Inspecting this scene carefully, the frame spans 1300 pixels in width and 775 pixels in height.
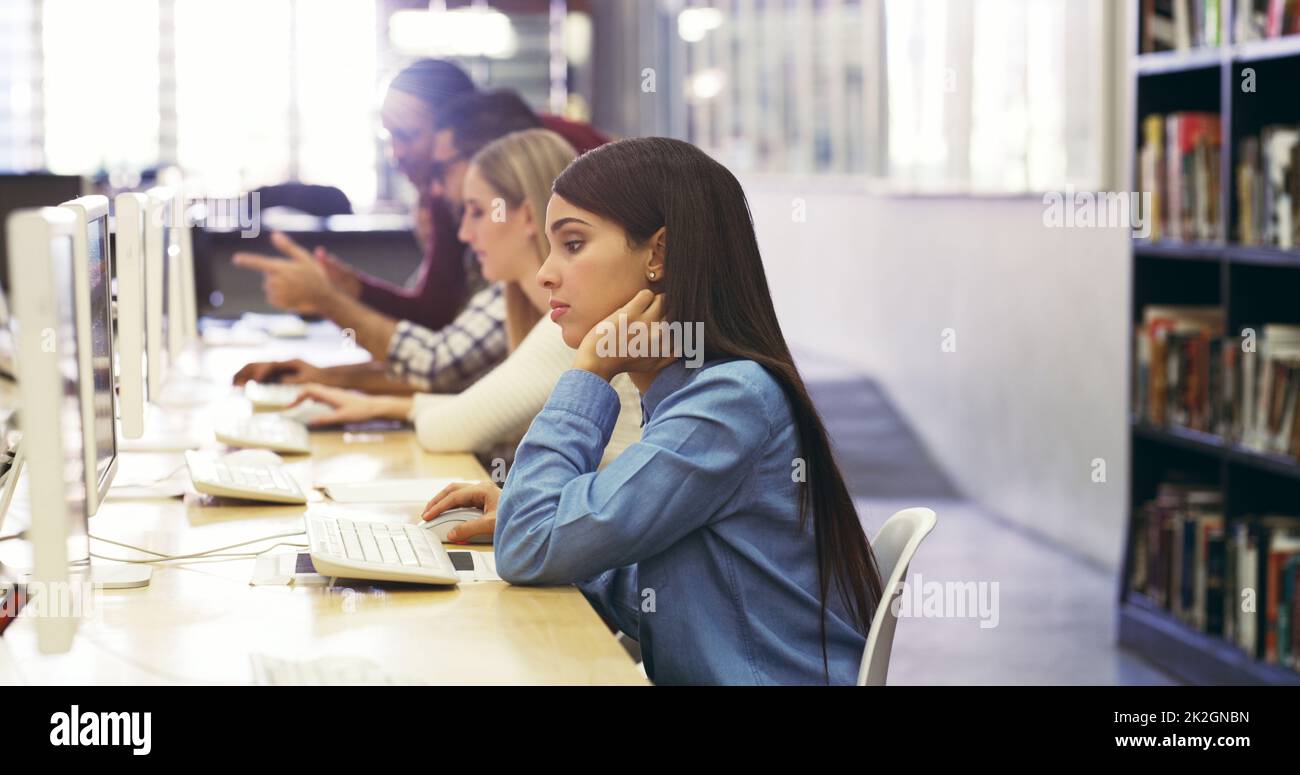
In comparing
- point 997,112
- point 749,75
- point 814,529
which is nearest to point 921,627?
point 997,112

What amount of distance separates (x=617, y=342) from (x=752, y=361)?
16cm

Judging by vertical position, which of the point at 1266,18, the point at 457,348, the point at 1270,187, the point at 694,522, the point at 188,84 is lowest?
the point at 694,522

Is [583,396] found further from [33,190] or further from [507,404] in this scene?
[33,190]

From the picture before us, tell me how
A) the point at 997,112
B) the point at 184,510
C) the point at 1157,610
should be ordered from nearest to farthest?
the point at 184,510 → the point at 1157,610 → the point at 997,112

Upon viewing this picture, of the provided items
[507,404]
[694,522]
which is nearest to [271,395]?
[507,404]

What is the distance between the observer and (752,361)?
66.2 inches

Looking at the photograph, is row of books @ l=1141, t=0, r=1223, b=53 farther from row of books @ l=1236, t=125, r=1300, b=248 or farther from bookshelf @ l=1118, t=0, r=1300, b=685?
row of books @ l=1236, t=125, r=1300, b=248

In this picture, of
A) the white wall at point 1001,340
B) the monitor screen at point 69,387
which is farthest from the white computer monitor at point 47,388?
the white wall at point 1001,340

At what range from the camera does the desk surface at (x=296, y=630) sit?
4.99 ft

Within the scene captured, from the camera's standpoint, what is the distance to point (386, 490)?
8.11 feet

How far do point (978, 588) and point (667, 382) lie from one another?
3.19 metres
